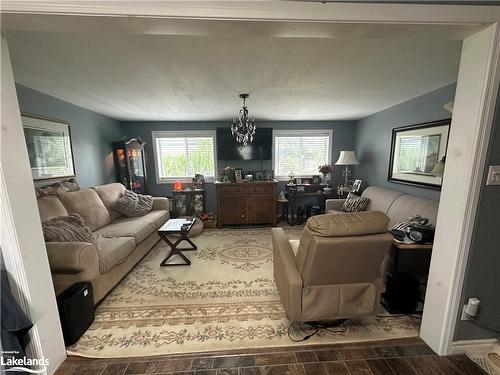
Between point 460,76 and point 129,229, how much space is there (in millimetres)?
3520

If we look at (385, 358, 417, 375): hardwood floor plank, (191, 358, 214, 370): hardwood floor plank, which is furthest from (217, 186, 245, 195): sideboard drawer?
(385, 358, 417, 375): hardwood floor plank

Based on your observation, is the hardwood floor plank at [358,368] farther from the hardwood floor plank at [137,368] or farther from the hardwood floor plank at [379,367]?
the hardwood floor plank at [137,368]

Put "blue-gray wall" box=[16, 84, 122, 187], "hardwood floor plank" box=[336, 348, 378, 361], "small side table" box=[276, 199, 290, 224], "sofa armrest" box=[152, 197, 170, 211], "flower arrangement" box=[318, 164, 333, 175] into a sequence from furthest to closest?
1. "flower arrangement" box=[318, 164, 333, 175]
2. "small side table" box=[276, 199, 290, 224]
3. "sofa armrest" box=[152, 197, 170, 211]
4. "blue-gray wall" box=[16, 84, 122, 187]
5. "hardwood floor plank" box=[336, 348, 378, 361]

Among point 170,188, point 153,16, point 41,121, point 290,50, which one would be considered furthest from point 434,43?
point 170,188

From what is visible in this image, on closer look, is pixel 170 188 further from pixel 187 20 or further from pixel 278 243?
pixel 187 20

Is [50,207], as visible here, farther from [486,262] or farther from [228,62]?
[486,262]

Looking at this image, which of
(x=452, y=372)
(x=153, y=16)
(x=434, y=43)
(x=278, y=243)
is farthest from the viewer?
(x=278, y=243)

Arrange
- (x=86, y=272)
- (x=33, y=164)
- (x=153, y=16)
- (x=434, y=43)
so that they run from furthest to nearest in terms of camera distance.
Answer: (x=33, y=164) < (x=86, y=272) < (x=434, y=43) < (x=153, y=16)

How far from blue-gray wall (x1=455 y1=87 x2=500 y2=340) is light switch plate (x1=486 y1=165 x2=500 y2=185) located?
23 mm

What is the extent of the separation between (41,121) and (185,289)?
276 centimetres

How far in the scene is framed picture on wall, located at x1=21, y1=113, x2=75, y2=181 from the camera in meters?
2.44

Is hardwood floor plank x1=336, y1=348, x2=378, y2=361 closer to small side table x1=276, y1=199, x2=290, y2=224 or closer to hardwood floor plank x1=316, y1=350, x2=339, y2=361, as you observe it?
hardwood floor plank x1=316, y1=350, x2=339, y2=361

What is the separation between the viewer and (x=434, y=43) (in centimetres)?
156

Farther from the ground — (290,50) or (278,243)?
(290,50)
